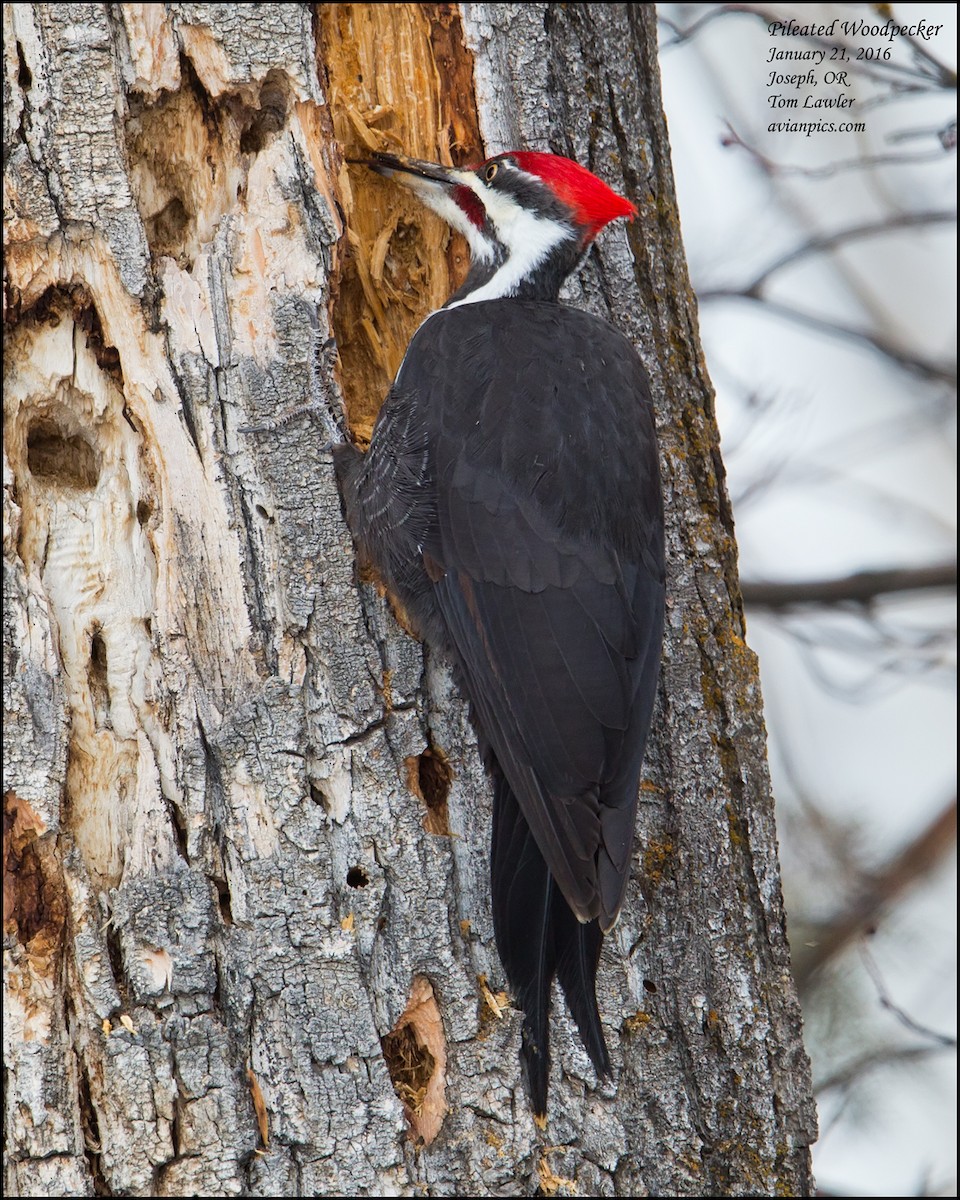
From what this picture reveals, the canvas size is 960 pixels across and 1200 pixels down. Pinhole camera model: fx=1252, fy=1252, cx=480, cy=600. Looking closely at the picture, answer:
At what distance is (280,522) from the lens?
220 centimetres

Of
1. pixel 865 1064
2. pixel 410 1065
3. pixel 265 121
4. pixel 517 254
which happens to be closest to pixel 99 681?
pixel 410 1065

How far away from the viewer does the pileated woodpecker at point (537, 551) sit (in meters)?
2.11

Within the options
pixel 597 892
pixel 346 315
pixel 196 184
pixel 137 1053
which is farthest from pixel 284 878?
pixel 196 184

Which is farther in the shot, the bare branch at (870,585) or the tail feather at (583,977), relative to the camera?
the bare branch at (870,585)

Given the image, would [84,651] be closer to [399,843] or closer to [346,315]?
[399,843]

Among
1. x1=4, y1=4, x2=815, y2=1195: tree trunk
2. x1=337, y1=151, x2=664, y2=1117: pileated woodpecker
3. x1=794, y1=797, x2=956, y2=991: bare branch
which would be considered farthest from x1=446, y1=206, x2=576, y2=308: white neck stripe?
x1=794, y1=797, x2=956, y2=991: bare branch

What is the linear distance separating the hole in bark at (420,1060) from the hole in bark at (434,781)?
0.27 meters

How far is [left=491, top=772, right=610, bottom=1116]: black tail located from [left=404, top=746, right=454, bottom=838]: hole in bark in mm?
95

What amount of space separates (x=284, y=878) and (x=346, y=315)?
1098 mm

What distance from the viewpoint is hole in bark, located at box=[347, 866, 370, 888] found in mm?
2047

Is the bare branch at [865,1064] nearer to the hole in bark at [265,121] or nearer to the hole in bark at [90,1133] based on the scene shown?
the hole in bark at [90,1133]

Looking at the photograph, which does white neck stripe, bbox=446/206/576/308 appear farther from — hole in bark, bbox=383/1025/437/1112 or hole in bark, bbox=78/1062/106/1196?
hole in bark, bbox=78/1062/106/1196

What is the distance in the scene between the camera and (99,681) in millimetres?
2139

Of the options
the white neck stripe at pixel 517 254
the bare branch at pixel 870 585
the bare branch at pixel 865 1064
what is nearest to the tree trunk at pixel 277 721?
the white neck stripe at pixel 517 254
